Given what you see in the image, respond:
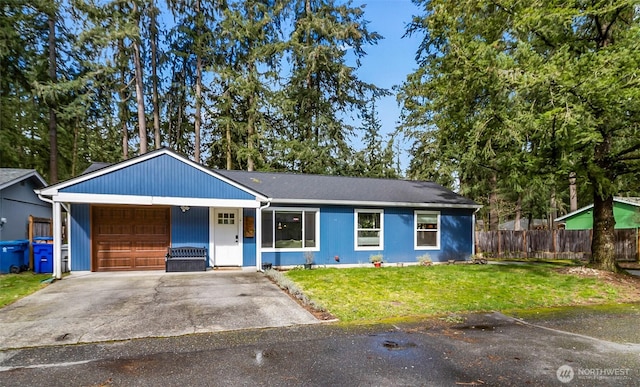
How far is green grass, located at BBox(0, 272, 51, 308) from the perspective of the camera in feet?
24.4

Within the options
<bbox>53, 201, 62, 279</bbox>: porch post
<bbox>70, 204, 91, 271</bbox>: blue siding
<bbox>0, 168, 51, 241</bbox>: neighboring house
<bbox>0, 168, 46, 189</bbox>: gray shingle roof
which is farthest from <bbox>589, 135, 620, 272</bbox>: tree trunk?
<bbox>0, 168, 51, 241</bbox>: neighboring house

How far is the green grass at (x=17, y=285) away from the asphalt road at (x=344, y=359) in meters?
3.69

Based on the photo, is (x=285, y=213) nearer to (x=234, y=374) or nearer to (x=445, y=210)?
(x=445, y=210)

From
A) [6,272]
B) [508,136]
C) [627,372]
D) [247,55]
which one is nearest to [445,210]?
[508,136]

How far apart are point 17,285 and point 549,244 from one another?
69.2 feet

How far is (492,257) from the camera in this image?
18531mm

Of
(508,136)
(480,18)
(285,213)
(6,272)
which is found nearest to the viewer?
(508,136)

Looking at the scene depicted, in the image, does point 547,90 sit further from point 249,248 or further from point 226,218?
point 226,218

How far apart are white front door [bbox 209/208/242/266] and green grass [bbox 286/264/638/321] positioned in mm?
2244

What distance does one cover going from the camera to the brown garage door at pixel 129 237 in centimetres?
1093

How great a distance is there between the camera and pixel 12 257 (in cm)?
1098

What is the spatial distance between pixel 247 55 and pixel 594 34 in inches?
A: 745

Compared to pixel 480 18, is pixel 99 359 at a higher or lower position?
lower

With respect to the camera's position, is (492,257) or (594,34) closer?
(594,34)
